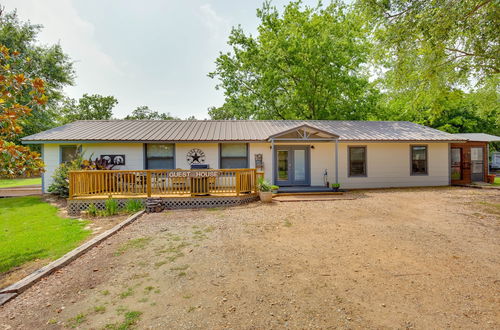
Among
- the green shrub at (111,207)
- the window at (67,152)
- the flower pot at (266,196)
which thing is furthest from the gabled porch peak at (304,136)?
the window at (67,152)

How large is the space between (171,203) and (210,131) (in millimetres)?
4876

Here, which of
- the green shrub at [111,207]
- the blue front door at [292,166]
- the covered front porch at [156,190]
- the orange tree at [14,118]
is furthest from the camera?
the blue front door at [292,166]

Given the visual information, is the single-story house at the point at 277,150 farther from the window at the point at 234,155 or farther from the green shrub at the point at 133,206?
the green shrub at the point at 133,206

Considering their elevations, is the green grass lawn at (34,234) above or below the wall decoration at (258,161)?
below

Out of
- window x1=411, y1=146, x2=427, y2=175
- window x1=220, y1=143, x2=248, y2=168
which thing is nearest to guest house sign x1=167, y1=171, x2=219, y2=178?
window x1=220, y1=143, x2=248, y2=168

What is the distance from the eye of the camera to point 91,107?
4100cm

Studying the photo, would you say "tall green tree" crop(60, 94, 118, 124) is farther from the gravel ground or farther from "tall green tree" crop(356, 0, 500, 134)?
"tall green tree" crop(356, 0, 500, 134)

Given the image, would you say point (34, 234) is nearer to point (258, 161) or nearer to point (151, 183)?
point (151, 183)

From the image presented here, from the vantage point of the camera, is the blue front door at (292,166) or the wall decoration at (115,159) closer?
the wall decoration at (115,159)

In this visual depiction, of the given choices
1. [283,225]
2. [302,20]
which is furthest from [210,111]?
[283,225]

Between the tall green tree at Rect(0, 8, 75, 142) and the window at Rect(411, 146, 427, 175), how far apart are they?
2785cm

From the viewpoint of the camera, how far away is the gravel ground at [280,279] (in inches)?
98.3

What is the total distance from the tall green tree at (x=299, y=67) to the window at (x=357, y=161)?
947 cm

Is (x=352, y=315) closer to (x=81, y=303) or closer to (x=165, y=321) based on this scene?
(x=165, y=321)
